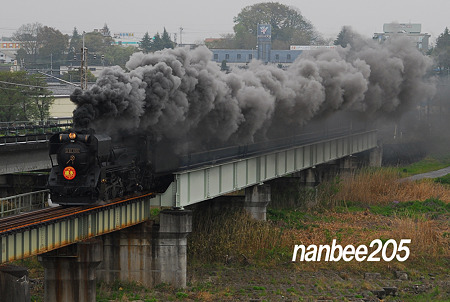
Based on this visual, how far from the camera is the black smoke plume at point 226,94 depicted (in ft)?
120

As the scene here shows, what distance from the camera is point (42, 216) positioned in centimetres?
3275

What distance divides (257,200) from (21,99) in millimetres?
43788

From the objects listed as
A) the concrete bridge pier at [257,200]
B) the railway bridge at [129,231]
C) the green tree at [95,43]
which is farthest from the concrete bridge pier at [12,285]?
the green tree at [95,43]

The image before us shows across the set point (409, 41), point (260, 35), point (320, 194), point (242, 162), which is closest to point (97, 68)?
point (260, 35)

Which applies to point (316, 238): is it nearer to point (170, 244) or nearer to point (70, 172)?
point (170, 244)

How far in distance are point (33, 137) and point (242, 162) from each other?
50.9 feet

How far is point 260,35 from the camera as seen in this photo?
18250 centimetres

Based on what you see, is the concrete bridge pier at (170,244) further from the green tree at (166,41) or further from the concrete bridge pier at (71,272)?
the green tree at (166,41)

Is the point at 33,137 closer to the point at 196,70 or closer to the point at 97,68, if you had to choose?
the point at 196,70

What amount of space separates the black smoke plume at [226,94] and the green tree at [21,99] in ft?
112

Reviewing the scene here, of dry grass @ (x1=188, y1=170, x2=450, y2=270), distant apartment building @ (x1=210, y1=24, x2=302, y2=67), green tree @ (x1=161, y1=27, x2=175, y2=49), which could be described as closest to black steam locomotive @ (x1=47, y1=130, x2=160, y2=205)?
dry grass @ (x1=188, y1=170, x2=450, y2=270)

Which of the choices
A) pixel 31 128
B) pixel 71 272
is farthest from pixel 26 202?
pixel 31 128

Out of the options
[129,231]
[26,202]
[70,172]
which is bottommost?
[129,231]

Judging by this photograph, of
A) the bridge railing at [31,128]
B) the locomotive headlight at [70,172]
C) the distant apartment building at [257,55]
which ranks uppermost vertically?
the distant apartment building at [257,55]
